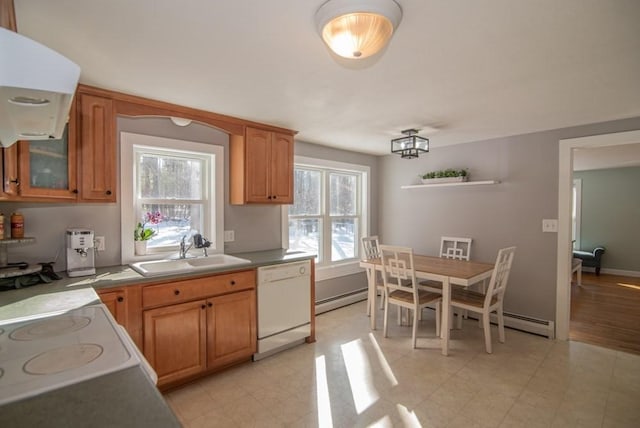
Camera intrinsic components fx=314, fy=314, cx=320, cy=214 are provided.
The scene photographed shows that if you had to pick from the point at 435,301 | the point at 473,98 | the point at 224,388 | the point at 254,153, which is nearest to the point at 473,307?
the point at 435,301

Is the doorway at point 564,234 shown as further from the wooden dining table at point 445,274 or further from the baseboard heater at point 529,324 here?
the wooden dining table at point 445,274

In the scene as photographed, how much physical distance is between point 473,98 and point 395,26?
1.34 meters

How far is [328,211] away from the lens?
425 centimetres

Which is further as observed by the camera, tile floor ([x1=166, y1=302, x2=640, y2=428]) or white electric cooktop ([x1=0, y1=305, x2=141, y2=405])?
tile floor ([x1=166, y1=302, x2=640, y2=428])

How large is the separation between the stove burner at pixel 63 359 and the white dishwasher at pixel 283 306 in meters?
1.73

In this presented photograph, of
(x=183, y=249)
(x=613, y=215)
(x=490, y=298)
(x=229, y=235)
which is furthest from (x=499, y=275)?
(x=613, y=215)

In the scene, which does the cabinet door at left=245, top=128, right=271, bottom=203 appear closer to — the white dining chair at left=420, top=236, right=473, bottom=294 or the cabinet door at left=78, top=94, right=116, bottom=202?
the cabinet door at left=78, top=94, right=116, bottom=202

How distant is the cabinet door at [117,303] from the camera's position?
197cm

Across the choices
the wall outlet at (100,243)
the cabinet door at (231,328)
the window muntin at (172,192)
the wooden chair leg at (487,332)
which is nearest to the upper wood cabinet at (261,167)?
the window muntin at (172,192)

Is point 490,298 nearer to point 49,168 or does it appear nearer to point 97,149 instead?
point 97,149

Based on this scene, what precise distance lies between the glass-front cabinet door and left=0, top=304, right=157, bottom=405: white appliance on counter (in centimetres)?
103

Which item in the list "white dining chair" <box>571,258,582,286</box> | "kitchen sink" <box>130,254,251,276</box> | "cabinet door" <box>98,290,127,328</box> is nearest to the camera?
"cabinet door" <box>98,290,127,328</box>

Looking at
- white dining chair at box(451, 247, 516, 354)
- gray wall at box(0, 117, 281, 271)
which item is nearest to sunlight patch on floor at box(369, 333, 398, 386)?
white dining chair at box(451, 247, 516, 354)

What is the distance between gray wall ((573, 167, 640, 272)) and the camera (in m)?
5.99
